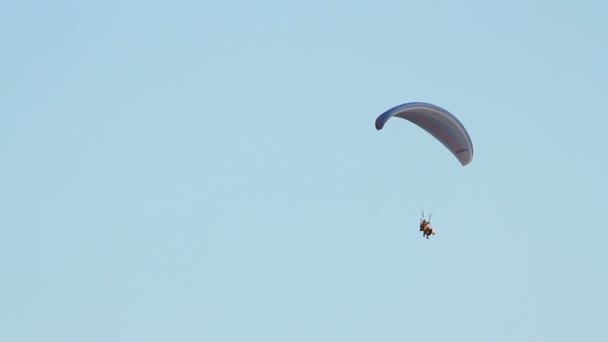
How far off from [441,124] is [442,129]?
0.54m

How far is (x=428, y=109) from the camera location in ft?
341

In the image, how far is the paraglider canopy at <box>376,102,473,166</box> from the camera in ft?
339

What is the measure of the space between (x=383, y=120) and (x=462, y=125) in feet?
14.8

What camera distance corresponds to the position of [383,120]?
102 meters

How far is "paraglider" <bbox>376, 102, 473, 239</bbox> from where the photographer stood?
4107 inches

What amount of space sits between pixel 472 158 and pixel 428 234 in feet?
11.9

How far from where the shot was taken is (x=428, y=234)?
107 metres

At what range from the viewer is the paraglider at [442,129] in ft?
342

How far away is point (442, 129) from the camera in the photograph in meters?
106

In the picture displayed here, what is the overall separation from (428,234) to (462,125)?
4.81m

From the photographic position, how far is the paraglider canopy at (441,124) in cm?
10338

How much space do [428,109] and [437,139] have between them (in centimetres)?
391

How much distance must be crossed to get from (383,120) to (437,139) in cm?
565

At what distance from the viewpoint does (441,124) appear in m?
106
